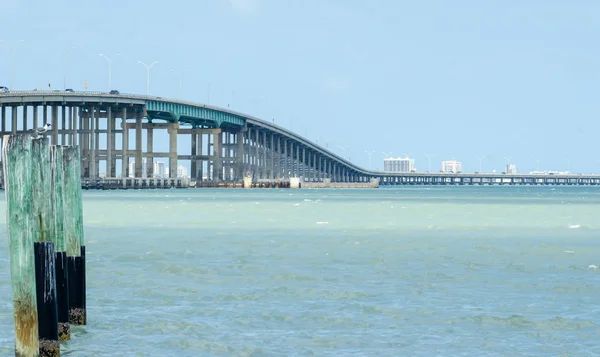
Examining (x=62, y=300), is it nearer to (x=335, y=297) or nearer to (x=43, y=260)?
(x=43, y=260)

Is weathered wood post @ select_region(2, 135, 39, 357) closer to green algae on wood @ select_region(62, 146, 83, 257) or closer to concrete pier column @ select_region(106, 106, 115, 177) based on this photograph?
green algae on wood @ select_region(62, 146, 83, 257)

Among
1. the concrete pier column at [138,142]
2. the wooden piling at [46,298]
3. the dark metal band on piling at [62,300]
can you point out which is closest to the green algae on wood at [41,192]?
the wooden piling at [46,298]

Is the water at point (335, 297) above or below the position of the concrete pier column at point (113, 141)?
below

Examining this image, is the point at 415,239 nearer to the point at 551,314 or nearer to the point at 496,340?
the point at 551,314

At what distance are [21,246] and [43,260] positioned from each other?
0.74 metres

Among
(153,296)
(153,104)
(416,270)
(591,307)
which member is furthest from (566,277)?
(153,104)

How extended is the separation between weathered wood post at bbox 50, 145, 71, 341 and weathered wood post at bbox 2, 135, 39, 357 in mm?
1605

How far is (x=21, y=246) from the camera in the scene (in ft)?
54.2

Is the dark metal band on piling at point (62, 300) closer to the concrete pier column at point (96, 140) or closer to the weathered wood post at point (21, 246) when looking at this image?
the weathered wood post at point (21, 246)

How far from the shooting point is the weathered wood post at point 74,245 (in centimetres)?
2055

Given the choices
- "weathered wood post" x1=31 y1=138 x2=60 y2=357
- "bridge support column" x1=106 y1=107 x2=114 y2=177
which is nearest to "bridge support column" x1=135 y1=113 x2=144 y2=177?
"bridge support column" x1=106 y1=107 x2=114 y2=177

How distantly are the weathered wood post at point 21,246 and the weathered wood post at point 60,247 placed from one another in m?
1.60

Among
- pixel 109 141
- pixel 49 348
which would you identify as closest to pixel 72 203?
pixel 49 348

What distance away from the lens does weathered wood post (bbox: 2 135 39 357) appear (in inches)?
650
